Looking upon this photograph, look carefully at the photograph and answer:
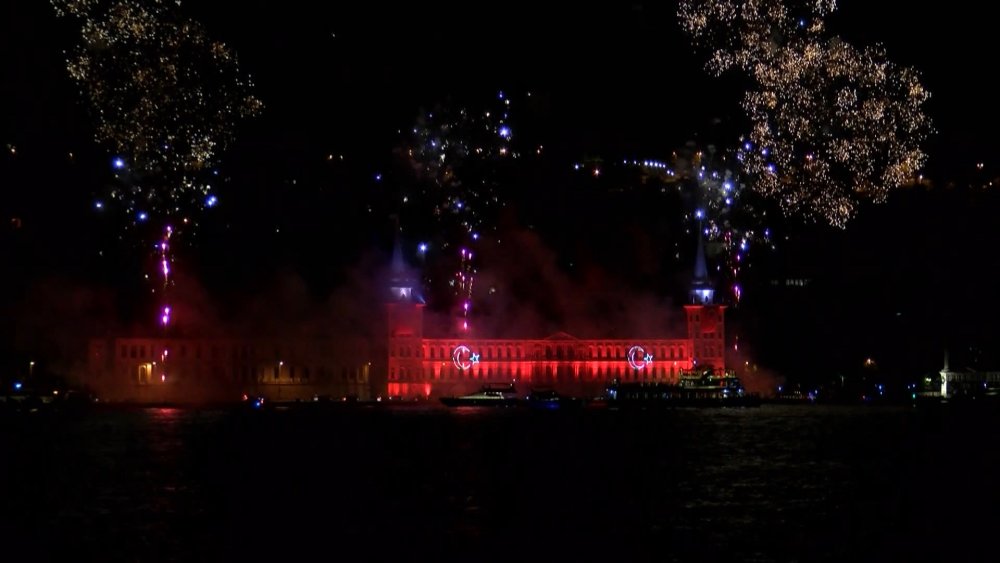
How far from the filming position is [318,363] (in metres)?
97.4

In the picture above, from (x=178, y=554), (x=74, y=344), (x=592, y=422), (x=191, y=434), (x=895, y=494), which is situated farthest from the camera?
(x=74, y=344)

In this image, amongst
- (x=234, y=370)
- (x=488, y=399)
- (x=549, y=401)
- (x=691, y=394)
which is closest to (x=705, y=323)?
(x=691, y=394)

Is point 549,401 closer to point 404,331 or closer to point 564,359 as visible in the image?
point 564,359

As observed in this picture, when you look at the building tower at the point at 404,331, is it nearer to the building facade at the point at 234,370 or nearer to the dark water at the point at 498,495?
the building facade at the point at 234,370

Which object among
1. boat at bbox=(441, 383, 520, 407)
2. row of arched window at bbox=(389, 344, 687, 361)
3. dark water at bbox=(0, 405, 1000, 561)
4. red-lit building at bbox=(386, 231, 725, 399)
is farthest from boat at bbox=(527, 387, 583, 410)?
dark water at bbox=(0, 405, 1000, 561)

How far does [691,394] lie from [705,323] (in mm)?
12082

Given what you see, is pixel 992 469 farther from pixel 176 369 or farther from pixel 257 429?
pixel 176 369

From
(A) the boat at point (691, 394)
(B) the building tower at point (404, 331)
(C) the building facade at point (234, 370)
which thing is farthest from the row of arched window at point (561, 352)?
(A) the boat at point (691, 394)

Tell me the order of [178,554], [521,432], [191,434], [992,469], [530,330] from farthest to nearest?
[530,330] → [521,432] → [191,434] → [992,469] → [178,554]

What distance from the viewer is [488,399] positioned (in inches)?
3691

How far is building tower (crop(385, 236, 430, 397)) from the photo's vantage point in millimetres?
98188

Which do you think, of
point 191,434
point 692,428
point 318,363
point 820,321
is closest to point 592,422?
point 692,428

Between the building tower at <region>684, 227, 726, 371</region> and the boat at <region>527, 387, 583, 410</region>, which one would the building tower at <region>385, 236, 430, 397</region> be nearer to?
the boat at <region>527, 387, 583, 410</region>

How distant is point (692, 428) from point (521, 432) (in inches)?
311
